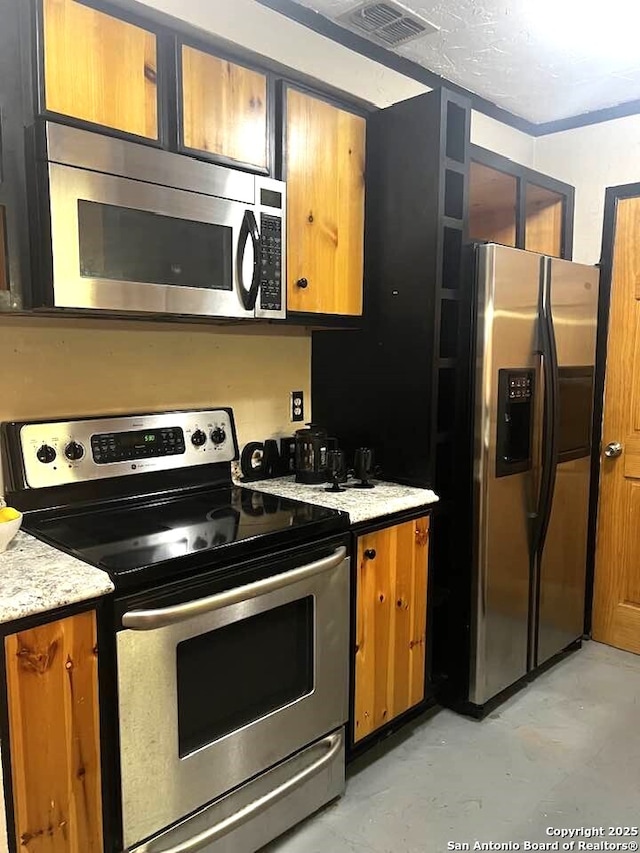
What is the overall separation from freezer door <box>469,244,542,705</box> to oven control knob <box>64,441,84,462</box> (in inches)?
51.4

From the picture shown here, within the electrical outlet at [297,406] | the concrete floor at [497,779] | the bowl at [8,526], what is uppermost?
the electrical outlet at [297,406]

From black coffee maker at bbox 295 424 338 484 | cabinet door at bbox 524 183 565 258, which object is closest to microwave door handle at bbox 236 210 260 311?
black coffee maker at bbox 295 424 338 484

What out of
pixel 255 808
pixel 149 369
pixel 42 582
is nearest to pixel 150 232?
pixel 149 369

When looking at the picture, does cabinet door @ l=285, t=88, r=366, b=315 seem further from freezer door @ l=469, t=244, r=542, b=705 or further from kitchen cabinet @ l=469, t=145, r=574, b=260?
kitchen cabinet @ l=469, t=145, r=574, b=260

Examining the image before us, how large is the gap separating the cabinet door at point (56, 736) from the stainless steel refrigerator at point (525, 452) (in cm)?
142

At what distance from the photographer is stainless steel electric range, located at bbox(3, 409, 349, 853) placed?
4.79ft

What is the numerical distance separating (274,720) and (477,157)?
2.01 metres

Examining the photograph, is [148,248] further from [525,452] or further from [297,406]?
[525,452]

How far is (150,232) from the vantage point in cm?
171

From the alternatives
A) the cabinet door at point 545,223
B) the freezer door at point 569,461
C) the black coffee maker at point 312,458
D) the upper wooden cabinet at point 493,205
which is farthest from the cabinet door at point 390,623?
the cabinet door at point 545,223

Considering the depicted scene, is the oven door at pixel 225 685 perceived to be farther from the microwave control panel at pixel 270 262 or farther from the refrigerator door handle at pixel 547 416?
the refrigerator door handle at pixel 547 416

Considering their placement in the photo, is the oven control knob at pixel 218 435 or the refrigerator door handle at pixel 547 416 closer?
the oven control knob at pixel 218 435

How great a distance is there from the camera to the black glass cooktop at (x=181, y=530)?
1.51 metres

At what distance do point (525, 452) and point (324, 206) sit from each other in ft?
3.80
